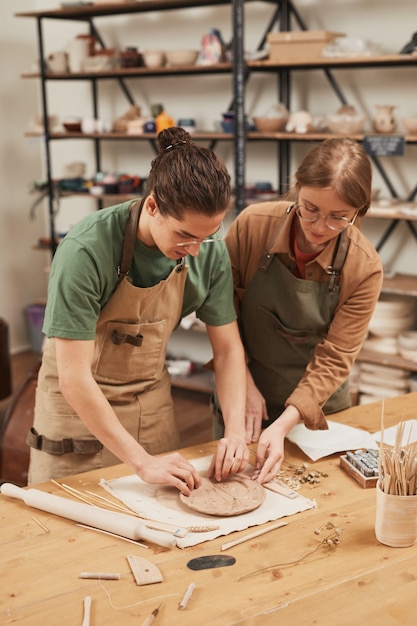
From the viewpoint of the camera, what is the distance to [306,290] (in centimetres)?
228

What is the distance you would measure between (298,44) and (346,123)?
49 centimetres

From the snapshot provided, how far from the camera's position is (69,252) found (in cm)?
181

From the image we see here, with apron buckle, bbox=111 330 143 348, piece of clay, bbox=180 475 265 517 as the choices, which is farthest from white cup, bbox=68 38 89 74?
piece of clay, bbox=180 475 265 517

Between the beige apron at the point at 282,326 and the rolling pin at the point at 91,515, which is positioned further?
the beige apron at the point at 282,326

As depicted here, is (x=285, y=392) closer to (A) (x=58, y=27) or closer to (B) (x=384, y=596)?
(B) (x=384, y=596)

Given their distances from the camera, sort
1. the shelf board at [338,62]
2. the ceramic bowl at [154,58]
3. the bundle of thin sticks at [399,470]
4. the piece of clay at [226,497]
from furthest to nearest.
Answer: the ceramic bowl at [154,58] → the shelf board at [338,62] → the piece of clay at [226,497] → the bundle of thin sticks at [399,470]

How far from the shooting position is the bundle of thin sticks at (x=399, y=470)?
1605mm

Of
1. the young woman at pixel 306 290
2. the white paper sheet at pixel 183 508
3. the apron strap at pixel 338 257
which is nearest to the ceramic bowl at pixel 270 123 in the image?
the young woman at pixel 306 290

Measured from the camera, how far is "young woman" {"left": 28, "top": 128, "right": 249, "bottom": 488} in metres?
1.75

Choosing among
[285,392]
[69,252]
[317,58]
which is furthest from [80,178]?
[69,252]

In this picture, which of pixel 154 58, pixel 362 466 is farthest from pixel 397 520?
pixel 154 58

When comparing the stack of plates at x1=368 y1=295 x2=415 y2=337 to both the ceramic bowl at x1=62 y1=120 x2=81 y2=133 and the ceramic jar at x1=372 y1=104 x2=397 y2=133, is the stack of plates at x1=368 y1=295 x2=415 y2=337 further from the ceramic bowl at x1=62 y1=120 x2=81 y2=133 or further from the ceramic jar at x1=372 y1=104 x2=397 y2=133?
the ceramic bowl at x1=62 y1=120 x2=81 y2=133

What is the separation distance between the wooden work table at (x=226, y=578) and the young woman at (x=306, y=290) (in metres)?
0.36

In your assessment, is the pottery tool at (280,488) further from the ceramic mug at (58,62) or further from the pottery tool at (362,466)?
the ceramic mug at (58,62)
